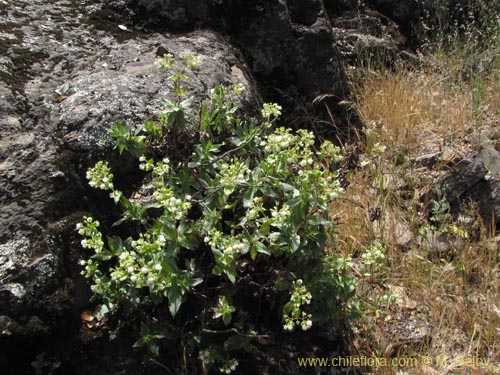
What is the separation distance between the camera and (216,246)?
2.26m

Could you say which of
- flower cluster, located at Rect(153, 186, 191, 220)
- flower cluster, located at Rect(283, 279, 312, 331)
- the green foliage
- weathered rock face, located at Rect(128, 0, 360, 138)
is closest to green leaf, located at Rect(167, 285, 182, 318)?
the green foliage

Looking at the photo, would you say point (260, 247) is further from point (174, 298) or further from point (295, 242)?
point (174, 298)

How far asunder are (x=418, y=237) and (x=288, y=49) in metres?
1.74

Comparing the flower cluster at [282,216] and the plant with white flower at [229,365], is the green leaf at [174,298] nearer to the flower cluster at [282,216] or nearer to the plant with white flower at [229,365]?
the plant with white flower at [229,365]

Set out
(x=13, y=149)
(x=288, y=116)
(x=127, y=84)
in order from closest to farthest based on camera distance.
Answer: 1. (x=13, y=149)
2. (x=127, y=84)
3. (x=288, y=116)

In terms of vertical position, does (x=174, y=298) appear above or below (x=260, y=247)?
below

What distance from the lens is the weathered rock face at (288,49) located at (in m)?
3.83

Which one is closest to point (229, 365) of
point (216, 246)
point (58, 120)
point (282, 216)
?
point (216, 246)

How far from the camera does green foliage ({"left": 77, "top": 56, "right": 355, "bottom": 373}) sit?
7.27 ft

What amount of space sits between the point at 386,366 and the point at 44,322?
5.58 feet

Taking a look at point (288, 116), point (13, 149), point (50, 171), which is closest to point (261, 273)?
point (50, 171)

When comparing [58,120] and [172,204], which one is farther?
[58,120]

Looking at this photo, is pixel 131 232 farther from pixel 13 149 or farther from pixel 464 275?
pixel 464 275

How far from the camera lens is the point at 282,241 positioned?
228 centimetres
